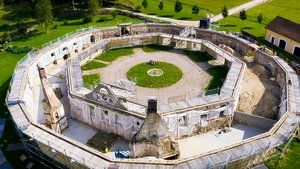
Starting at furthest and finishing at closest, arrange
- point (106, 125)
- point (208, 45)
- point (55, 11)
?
point (55, 11)
point (208, 45)
point (106, 125)

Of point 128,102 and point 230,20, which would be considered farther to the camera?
point 230,20

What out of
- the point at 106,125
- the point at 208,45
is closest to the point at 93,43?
the point at 208,45

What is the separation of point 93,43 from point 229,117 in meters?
30.5

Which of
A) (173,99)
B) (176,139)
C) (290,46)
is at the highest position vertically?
(290,46)

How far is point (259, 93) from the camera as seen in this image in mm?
46250

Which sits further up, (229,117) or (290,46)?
(290,46)

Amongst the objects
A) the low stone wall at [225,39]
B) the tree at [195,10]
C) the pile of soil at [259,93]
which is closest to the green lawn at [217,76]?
the pile of soil at [259,93]

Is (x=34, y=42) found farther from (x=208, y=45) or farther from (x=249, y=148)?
(x=249, y=148)

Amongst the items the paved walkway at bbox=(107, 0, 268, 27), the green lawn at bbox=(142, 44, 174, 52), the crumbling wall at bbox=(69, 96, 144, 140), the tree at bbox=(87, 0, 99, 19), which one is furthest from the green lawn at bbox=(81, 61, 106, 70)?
the paved walkway at bbox=(107, 0, 268, 27)

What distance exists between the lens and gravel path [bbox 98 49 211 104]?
1784 inches

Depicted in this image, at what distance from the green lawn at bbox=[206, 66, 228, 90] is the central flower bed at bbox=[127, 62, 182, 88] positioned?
4.70 metres

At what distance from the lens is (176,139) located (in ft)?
128

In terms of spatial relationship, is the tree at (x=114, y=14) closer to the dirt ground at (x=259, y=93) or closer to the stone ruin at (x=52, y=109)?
the dirt ground at (x=259, y=93)

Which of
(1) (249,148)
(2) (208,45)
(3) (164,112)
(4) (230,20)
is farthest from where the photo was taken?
(4) (230,20)
